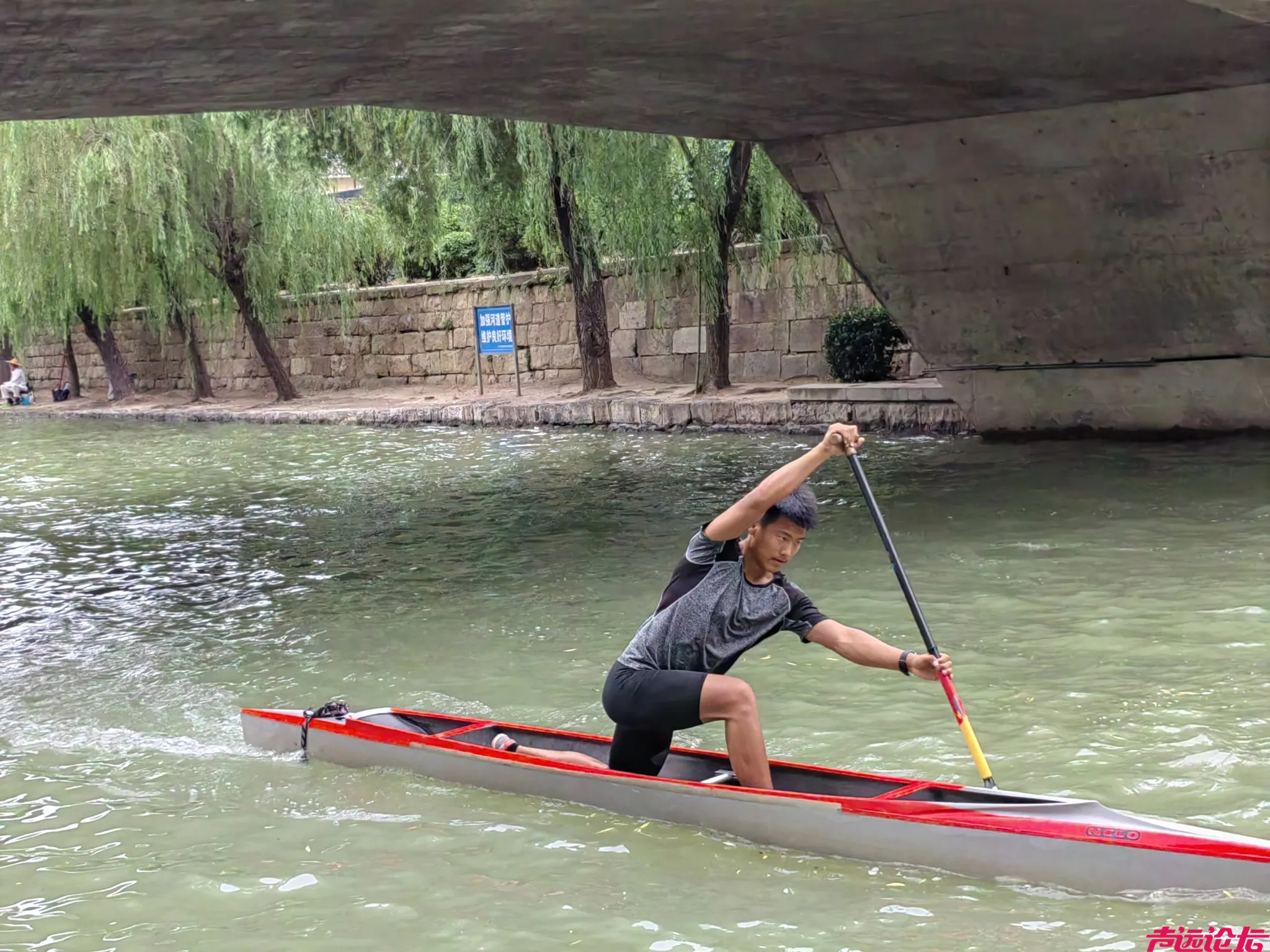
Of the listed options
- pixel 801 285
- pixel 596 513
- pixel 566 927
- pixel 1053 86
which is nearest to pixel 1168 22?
pixel 1053 86

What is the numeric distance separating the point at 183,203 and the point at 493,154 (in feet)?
25.0

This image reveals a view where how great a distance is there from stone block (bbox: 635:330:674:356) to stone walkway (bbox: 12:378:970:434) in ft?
2.65

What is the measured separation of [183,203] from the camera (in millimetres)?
23422

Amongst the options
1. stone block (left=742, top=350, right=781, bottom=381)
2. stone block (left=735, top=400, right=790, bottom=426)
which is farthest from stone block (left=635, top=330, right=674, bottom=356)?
stone block (left=735, top=400, right=790, bottom=426)

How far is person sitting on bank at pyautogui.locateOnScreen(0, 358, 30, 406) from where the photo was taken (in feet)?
112

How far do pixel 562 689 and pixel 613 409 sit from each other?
41.5ft

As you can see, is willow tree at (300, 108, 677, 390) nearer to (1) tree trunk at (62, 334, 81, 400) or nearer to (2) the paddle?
(2) the paddle

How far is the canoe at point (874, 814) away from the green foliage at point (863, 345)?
12.6 meters

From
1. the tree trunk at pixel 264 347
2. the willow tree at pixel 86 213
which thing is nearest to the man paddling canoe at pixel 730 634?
the willow tree at pixel 86 213

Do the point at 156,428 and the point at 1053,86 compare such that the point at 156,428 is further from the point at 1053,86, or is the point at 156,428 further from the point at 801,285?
the point at 1053,86

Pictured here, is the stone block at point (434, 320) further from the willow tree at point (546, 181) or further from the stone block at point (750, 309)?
the stone block at point (750, 309)

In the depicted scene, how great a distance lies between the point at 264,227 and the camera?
24.8 meters

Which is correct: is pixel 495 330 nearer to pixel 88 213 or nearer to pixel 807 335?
pixel 807 335

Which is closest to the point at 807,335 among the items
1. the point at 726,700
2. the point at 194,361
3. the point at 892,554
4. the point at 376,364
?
the point at 376,364
